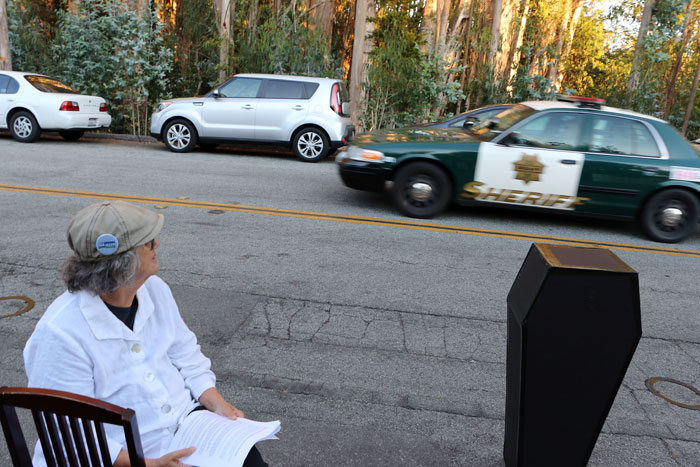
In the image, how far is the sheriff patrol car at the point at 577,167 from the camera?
737 cm

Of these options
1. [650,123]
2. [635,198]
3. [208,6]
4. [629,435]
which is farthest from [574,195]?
[208,6]

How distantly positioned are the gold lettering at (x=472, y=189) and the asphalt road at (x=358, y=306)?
15.9 inches

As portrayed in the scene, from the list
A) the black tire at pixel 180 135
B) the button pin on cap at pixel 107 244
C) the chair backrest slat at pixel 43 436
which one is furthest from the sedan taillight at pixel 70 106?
the chair backrest slat at pixel 43 436

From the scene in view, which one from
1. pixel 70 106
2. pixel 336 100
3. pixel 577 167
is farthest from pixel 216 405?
pixel 70 106

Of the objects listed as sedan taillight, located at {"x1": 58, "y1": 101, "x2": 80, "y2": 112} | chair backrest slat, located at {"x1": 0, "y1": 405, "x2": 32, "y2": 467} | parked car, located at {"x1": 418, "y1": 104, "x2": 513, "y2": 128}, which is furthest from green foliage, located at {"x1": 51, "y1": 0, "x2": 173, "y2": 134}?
chair backrest slat, located at {"x1": 0, "y1": 405, "x2": 32, "y2": 467}

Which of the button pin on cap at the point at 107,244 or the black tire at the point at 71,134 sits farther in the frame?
the black tire at the point at 71,134

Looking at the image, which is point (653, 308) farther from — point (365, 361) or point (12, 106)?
point (12, 106)

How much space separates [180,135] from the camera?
12352mm

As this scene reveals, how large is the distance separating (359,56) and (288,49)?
2.09 m

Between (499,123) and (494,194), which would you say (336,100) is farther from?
(494,194)

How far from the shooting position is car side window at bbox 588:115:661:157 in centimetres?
742

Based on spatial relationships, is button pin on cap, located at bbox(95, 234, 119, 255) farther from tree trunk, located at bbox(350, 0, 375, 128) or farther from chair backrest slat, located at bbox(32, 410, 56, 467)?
tree trunk, located at bbox(350, 0, 375, 128)

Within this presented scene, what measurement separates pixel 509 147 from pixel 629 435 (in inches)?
191

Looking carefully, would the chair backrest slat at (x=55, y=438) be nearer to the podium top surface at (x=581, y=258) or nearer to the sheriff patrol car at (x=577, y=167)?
the podium top surface at (x=581, y=258)
